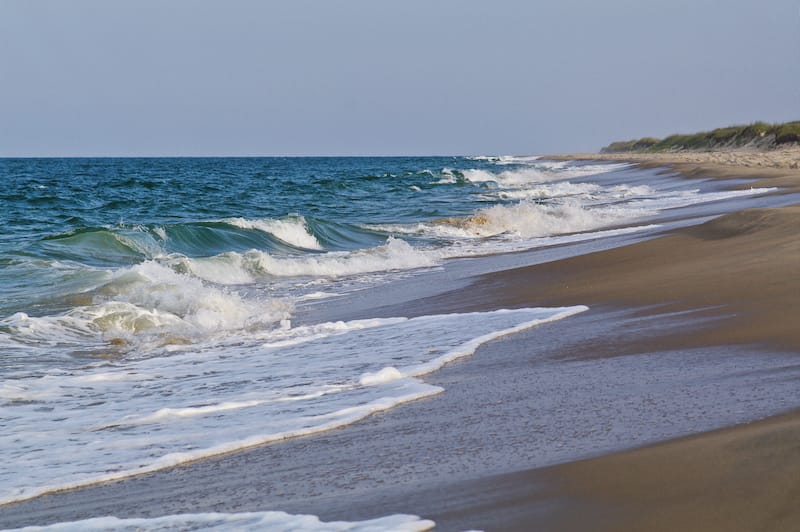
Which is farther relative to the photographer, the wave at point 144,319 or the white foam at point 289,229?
the white foam at point 289,229

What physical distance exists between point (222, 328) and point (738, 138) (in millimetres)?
56009

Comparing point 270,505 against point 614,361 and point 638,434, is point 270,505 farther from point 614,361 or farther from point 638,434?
point 614,361

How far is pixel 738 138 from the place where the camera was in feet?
191

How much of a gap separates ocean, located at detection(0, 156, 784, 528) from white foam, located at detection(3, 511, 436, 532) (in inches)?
24.2

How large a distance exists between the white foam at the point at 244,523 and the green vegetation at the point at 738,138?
1879 inches

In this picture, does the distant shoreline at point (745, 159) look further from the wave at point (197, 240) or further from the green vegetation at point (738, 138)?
the wave at point (197, 240)

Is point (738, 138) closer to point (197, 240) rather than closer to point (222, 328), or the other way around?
point (197, 240)

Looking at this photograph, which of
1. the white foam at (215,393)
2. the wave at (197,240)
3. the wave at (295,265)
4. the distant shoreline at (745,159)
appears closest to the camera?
the white foam at (215,393)

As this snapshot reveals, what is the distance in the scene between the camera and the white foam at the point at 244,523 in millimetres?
2912

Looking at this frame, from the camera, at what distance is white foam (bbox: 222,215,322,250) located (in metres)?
18.6

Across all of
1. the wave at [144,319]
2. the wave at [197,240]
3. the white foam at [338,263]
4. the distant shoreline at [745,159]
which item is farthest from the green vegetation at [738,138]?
the wave at [144,319]

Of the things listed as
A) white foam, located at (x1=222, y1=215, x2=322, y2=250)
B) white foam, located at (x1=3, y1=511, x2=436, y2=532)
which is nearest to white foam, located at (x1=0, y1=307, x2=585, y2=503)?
white foam, located at (x1=3, y1=511, x2=436, y2=532)

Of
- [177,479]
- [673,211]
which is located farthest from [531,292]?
[673,211]

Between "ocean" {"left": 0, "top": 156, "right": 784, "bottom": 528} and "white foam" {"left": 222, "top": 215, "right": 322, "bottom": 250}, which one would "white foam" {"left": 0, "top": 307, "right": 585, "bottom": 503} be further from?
"white foam" {"left": 222, "top": 215, "right": 322, "bottom": 250}
